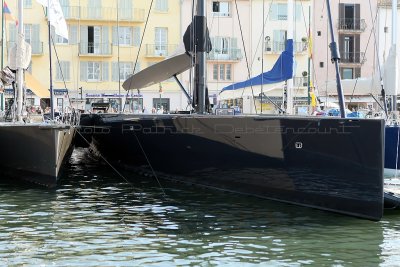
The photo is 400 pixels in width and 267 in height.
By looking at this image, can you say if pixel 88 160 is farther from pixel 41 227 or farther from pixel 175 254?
pixel 175 254

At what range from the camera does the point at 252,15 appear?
47.9 metres

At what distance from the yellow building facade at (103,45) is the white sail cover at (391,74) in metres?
28.2

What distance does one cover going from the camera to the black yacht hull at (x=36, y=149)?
608 inches

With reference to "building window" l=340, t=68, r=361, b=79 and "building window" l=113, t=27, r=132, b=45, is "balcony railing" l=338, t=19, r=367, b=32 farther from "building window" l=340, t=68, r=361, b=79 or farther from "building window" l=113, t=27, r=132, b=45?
"building window" l=113, t=27, r=132, b=45

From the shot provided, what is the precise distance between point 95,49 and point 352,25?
18.5 metres

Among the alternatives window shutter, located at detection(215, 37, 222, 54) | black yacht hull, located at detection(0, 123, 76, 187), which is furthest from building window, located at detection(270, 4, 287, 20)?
black yacht hull, located at detection(0, 123, 76, 187)

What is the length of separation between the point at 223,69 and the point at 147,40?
17.9 ft

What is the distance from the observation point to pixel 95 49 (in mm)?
46625

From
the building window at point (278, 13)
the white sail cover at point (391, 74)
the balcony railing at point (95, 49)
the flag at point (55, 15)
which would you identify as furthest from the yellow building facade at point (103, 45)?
the white sail cover at point (391, 74)

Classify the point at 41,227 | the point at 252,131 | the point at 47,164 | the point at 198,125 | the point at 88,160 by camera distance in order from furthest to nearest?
the point at 88,160 < the point at 47,164 < the point at 198,125 < the point at 252,131 < the point at 41,227

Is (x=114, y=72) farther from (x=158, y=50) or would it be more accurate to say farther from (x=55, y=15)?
(x=55, y=15)

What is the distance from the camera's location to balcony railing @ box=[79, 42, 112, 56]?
4622 cm

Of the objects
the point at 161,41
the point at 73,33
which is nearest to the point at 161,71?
the point at 161,41

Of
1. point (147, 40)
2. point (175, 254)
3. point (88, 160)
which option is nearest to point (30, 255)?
point (175, 254)
